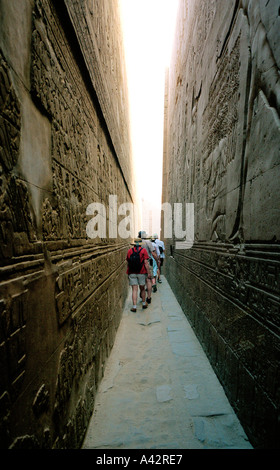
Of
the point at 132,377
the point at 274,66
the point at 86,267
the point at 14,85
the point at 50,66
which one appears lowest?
the point at 132,377

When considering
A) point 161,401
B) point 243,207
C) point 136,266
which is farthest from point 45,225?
point 136,266

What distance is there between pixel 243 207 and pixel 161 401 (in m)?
1.99

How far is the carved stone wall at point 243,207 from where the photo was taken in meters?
1.72

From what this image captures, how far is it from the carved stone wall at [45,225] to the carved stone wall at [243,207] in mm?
1287

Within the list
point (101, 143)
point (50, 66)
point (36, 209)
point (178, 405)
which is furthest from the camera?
point (101, 143)

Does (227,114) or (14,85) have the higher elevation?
(227,114)

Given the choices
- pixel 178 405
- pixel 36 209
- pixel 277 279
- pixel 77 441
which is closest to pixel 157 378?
pixel 178 405

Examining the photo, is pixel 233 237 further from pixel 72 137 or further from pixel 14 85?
pixel 14 85

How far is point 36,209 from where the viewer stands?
127cm

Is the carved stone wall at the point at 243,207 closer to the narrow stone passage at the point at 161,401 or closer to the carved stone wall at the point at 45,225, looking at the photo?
the narrow stone passage at the point at 161,401

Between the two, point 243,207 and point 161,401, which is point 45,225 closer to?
point 243,207

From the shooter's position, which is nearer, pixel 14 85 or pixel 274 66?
pixel 14 85

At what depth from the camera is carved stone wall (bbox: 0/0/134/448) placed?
0.98m
